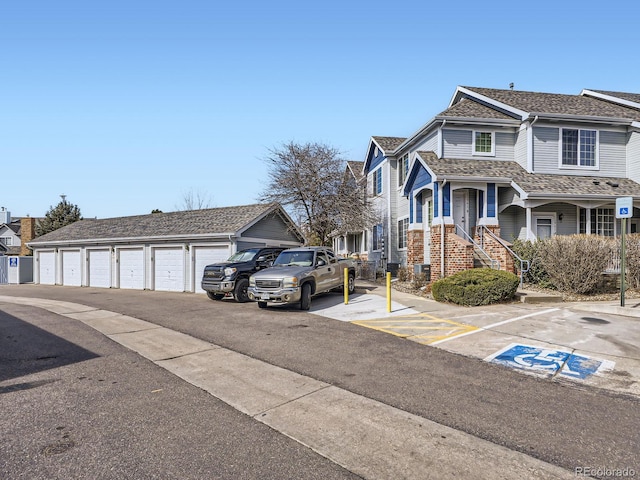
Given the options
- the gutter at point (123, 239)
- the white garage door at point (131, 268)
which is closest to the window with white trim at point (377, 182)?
the gutter at point (123, 239)

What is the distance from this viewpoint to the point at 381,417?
4.77 meters

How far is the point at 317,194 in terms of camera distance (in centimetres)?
2552

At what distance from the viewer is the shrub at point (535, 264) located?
1472 centimetres

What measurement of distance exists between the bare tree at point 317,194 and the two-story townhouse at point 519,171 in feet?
18.2

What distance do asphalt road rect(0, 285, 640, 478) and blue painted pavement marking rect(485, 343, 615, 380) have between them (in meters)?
0.45

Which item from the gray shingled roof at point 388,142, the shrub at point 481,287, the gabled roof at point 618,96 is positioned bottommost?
A: the shrub at point 481,287

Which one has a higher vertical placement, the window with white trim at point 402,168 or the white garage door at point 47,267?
the window with white trim at point 402,168

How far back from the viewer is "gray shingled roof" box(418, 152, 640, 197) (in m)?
17.3

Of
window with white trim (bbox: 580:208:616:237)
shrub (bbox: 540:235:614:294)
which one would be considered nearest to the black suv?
shrub (bbox: 540:235:614:294)

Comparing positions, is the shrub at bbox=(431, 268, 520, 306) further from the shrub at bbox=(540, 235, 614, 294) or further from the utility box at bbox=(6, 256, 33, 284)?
the utility box at bbox=(6, 256, 33, 284)

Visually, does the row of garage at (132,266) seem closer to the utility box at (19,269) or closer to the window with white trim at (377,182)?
the utility box at (19,269)

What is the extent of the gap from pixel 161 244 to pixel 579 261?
767 inches

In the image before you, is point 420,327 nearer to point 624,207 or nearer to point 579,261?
point 624,207

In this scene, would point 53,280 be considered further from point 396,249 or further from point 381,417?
point 381,417
